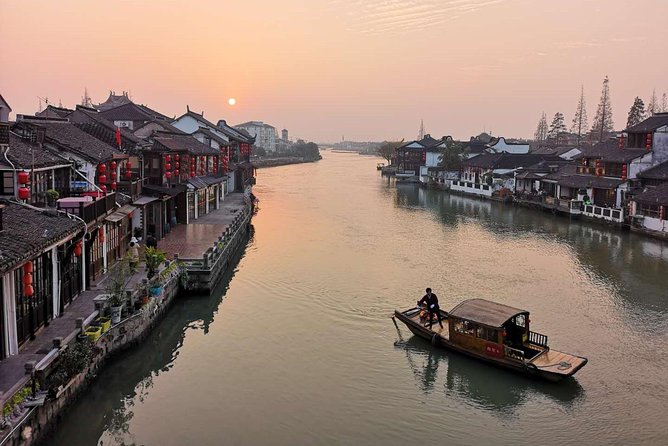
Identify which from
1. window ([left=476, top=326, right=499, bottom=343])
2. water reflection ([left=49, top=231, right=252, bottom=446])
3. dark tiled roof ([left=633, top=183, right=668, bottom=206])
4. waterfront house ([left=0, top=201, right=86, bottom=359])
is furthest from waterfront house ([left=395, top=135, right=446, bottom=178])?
waterfront house ([left=0, top=201, right=86, bottom=359])

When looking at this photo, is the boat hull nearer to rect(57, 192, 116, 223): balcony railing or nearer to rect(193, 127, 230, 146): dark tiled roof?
rect(57, 192, 116, 223): balcony railing

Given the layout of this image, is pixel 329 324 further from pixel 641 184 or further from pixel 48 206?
pixel 641 184

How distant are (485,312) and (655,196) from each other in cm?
2559

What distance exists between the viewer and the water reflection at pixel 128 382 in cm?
1262

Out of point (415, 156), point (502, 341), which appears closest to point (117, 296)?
point (502, 341)

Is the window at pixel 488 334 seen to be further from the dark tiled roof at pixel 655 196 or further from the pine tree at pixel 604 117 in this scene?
the pine tree at pixel 604 117

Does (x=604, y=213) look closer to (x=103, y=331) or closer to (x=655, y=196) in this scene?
(x=655, y=196)

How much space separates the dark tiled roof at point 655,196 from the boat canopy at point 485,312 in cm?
2391

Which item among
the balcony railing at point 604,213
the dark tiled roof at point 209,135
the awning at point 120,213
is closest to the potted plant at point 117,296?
the awning at point 120,213

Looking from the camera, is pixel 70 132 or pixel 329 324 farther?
pixel 70 132

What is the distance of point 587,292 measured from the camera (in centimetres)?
2478

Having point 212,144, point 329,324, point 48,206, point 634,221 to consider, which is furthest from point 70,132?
point 634,221

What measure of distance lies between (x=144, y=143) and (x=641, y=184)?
32930mm

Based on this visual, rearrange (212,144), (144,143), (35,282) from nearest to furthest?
1. (35,282)
2. (144,143)
3. (212,144)
